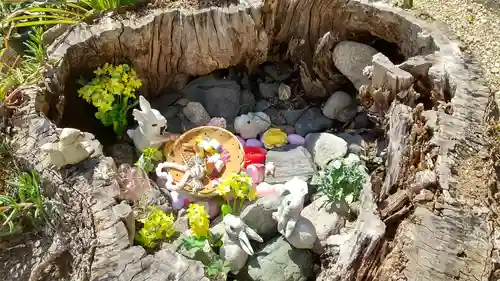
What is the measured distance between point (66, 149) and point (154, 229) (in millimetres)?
461

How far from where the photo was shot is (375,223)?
1.83 meters

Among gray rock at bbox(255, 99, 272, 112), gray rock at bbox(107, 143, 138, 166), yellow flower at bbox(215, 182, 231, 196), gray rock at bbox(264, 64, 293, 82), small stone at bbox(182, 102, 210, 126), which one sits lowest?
yellow flower at bbox(215, 182, 231, 196)

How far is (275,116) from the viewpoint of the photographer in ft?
9.20

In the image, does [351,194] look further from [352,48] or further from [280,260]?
[352,48]

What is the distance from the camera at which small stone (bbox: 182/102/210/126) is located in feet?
9.00

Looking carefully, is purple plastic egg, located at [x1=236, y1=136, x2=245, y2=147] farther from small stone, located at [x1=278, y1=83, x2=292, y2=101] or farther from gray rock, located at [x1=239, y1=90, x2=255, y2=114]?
small stone, located at [x1=278, y1=83, x2=292, y2=101]

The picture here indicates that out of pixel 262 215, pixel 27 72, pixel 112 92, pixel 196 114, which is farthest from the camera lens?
pixel 196 114

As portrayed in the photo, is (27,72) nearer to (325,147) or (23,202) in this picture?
(23,202)

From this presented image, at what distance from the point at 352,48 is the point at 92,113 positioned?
1.32m

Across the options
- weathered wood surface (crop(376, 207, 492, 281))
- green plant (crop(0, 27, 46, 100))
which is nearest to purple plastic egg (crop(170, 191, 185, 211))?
green plant (crop(0, 27, 46, 100))

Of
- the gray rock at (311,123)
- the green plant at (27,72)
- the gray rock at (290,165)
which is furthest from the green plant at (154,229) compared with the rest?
the gray rock at (311,123)

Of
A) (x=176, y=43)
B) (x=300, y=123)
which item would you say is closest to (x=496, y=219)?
(x=300, y=123)

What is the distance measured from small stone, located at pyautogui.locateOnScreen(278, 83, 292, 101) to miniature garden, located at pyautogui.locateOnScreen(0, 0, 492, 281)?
1 centimetres

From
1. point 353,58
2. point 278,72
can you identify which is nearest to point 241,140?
point 278,72
